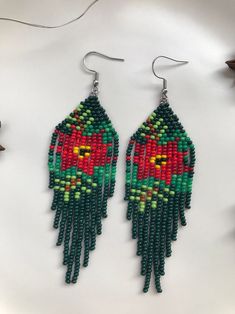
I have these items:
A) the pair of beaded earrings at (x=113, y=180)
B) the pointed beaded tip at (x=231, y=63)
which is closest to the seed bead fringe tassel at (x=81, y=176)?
the pair of beaded earrings at (x=113, y=180)

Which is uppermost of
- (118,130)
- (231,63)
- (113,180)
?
(231,63)

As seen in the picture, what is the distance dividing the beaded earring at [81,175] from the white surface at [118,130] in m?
0.03

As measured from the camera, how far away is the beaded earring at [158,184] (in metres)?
1.03

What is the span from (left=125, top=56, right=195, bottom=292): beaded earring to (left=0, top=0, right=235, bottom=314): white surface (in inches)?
1.0

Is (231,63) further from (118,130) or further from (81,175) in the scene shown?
(81,175)

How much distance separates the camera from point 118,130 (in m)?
1.08

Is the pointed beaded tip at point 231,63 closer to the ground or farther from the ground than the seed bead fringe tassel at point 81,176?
farther from the ground

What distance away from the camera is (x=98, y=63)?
1.09 m

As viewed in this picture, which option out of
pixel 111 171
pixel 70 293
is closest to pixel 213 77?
pixel 111 171

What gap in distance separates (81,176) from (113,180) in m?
0.08

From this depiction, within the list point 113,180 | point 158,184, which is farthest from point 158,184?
point 113,180

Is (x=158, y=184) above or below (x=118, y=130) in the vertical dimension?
below

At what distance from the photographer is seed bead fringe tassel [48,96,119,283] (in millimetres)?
1034

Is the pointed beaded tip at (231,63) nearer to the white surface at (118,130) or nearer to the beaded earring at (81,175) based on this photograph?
the white surface at (118,130)
